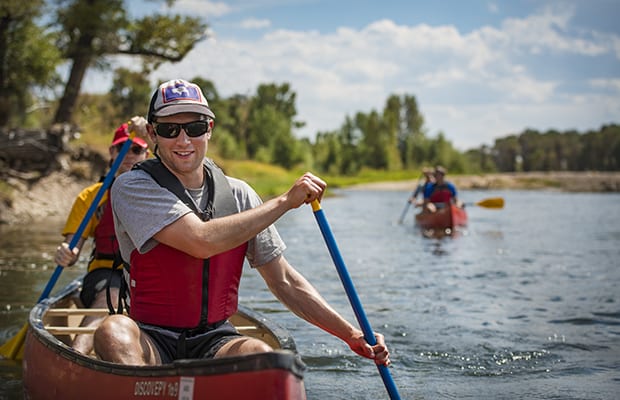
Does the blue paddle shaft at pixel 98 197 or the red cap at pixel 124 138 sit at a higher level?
the red cap at pixel 124 138

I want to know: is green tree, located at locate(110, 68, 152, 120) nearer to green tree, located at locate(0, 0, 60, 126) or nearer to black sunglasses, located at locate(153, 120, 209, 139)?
green tree, located at locate(0, 0, 60, 126)

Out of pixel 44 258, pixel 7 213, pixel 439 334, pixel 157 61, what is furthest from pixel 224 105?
pixel 439 334

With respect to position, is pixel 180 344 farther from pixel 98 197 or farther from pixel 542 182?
pixel 542 182

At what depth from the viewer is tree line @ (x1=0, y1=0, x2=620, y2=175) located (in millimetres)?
16953

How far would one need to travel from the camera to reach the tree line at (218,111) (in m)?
17.0

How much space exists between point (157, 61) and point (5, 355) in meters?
15.4

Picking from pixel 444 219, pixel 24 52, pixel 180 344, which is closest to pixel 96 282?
pixel 180 344

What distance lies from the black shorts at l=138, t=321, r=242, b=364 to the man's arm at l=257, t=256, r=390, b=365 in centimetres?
36

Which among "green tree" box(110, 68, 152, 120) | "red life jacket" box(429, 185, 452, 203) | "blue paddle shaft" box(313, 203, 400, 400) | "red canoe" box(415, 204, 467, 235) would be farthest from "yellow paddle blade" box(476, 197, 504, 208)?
"green tree" box(110, 68, 152, 120)

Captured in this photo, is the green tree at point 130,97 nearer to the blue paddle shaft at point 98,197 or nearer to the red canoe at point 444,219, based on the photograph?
the red canoe at point 444,219

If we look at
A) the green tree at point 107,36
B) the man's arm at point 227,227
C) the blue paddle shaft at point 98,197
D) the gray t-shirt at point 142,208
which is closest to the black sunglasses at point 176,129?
the gray t-shirt at point 142,208

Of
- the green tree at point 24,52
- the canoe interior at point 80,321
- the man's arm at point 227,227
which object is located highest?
the green tree at point 24,52

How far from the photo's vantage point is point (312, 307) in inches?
123

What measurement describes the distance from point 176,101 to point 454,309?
5157 millimetres
